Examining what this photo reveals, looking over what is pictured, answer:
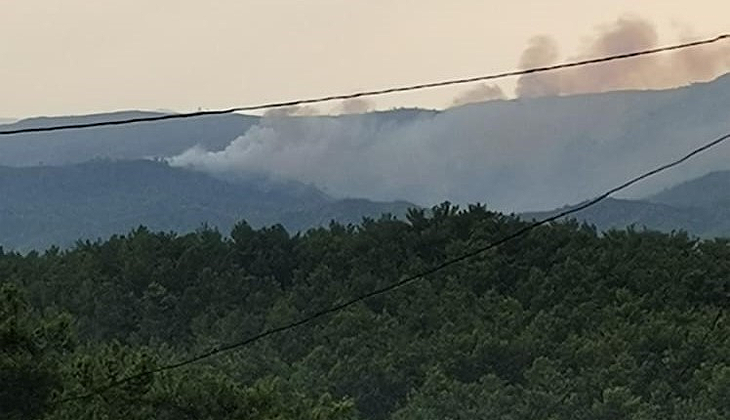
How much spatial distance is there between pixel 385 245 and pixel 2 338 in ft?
131

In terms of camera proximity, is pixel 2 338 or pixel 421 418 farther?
pixel 421 418

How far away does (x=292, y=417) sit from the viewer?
75.0 feet

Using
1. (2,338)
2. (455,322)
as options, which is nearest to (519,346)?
(455,322)

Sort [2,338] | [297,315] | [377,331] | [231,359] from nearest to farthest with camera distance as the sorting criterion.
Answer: [2,338] < [231,359] < [377,331] < [297,315]

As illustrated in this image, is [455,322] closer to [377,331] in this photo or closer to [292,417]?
[377,331]

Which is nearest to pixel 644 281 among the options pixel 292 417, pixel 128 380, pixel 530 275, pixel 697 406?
pixel 530 275

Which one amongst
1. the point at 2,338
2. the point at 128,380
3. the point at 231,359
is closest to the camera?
the point at 2,338

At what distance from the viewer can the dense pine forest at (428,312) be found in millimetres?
37531

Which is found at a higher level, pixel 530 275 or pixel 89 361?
pixel 89 361

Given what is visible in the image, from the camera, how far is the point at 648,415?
3431 centimetres

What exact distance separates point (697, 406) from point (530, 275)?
1759 cm

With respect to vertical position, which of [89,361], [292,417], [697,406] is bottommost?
[697,406]

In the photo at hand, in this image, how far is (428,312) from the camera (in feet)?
159

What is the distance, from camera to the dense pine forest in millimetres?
37531
